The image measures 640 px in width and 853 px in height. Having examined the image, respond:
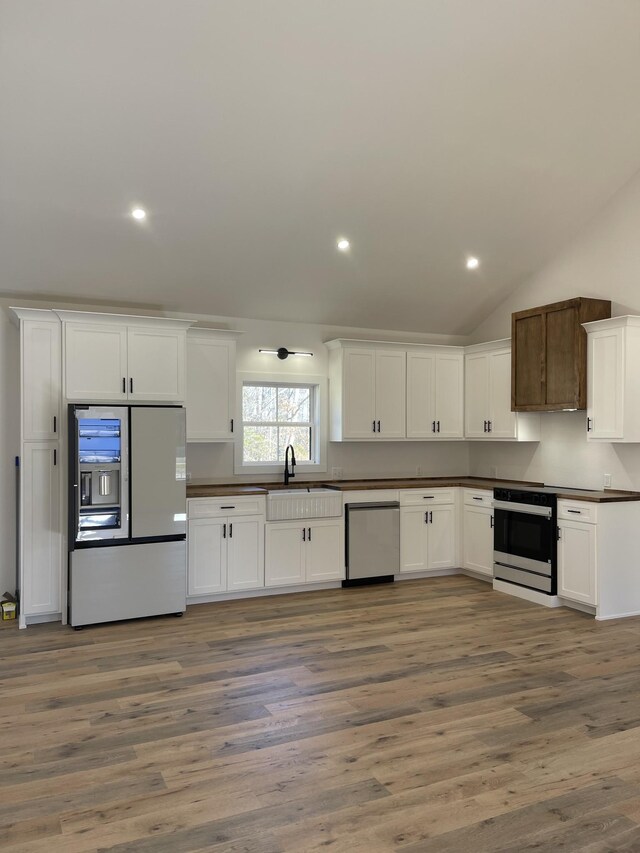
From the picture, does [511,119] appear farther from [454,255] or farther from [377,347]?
[377,347]

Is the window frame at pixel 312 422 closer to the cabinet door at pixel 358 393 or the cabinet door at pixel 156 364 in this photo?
the cabinet door at pixel 358 393

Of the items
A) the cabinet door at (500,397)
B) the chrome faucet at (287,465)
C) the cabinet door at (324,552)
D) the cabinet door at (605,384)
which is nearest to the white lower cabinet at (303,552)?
the cabinet door at (324,552)

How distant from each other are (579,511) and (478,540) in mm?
1316

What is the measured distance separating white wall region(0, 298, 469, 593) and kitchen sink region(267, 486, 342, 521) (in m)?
0.66

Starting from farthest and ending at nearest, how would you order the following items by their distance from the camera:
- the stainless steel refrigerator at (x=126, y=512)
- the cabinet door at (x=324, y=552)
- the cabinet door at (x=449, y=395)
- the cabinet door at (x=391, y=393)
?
1. the cabinet door at (x=449, y=395)
2. the cabinet door at (x=391, y=393)
3. the cabinet door at (x=324, y=552)
4. the stainless steel refrigerator at (x=126, y=512)

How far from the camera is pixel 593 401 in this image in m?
5.40

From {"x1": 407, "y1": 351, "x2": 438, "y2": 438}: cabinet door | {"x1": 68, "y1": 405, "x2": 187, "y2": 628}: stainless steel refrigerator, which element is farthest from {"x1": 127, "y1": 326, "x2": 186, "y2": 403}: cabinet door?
{"x1": 407, "y1": 351, "x2": 438, "y2": 438}: cabinet door

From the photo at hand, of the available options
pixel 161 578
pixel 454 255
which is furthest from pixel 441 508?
pixel 161 578

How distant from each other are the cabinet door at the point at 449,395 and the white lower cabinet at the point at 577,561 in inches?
71.0

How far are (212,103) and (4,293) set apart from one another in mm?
2446

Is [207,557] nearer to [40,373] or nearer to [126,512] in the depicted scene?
[126,512]

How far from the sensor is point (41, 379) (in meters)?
4.93

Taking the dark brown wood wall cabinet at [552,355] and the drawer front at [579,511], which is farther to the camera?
the dark brown wood wall cabinet at [552,355]

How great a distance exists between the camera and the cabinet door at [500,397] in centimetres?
639
